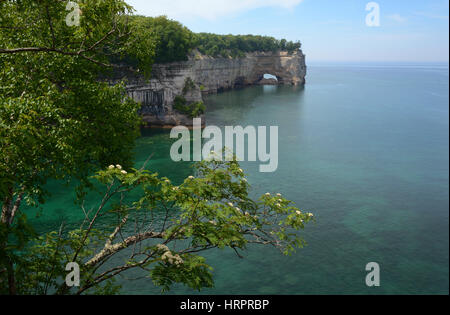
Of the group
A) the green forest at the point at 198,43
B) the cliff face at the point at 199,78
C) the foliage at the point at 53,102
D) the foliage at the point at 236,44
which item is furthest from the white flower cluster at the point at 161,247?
the foliage at the point at 236,44

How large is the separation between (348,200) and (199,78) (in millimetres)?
81482

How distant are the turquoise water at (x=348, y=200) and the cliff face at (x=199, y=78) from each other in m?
5.40

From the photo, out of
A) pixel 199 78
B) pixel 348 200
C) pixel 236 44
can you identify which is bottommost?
pixel 348 200

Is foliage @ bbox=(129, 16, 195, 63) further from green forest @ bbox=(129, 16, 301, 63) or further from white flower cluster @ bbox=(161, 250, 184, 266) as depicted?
white flower cluster @ bbox=(161, 250, 184, 266)

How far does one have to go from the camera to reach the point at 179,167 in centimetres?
4781

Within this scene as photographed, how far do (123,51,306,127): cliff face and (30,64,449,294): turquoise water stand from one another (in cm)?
540

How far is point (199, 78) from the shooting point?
112 metres

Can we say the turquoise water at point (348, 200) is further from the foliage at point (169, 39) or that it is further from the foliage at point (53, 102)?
the foliage at point (169, 39)

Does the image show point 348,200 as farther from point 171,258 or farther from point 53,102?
point 53,102

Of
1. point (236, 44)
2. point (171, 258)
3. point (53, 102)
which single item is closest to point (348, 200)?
point (171, 258)

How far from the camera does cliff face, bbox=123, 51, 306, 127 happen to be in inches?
2653
